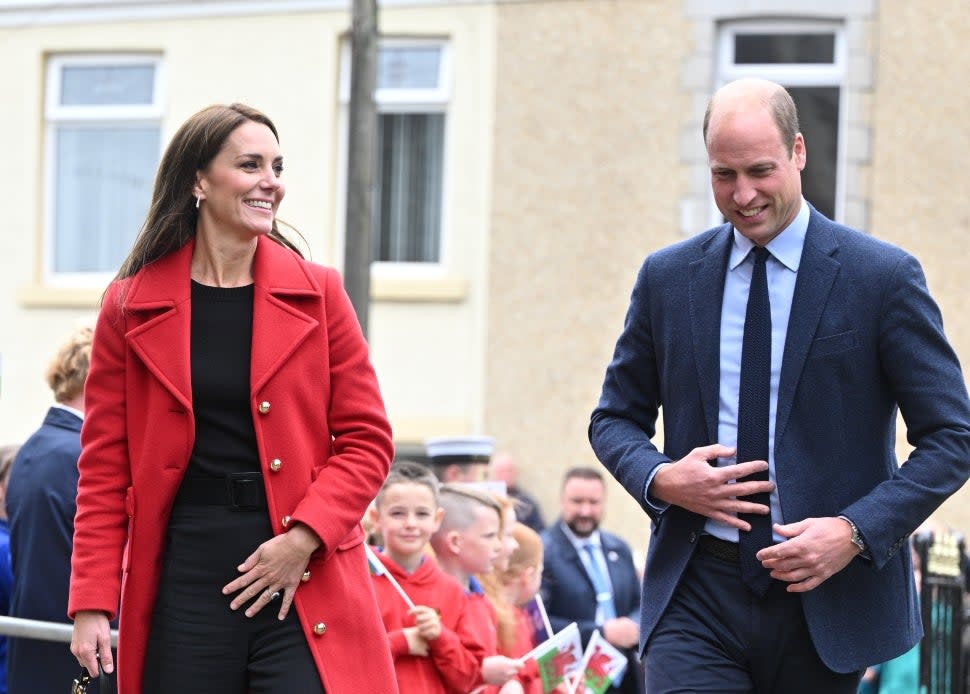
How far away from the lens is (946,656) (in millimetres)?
8352

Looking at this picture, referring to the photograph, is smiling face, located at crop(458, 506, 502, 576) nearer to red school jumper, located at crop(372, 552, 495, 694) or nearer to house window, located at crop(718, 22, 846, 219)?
red school jumper, located at crop(372, 552, 495, 694)

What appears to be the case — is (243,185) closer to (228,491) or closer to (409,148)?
(228,491)

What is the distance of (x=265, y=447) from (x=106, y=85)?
12714mm

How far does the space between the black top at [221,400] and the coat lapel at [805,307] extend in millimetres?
1281

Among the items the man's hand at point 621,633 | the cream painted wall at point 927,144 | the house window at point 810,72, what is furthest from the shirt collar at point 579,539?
the house window at point 810,72

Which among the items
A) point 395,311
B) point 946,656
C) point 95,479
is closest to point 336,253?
point 395,311

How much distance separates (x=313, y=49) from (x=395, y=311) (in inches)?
96.9

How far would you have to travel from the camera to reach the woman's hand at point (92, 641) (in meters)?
4.18

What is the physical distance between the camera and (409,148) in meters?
15.4

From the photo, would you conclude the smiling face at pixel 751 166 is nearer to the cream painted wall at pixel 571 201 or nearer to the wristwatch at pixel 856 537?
the wristwatch at pixel 856 537

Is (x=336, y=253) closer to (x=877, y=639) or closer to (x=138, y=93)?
(x=138, y=93)

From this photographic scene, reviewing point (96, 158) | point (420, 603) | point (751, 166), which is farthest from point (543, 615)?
point (96, 158)

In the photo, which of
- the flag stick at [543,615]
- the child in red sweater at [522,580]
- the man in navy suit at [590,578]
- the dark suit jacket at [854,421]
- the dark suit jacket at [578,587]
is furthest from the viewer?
the dark suit jacket at [578,587]

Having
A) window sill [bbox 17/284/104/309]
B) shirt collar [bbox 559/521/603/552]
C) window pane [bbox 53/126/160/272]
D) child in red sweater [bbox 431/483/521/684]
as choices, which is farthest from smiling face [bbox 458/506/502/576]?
window pane [bbox 53/126/160/272]
